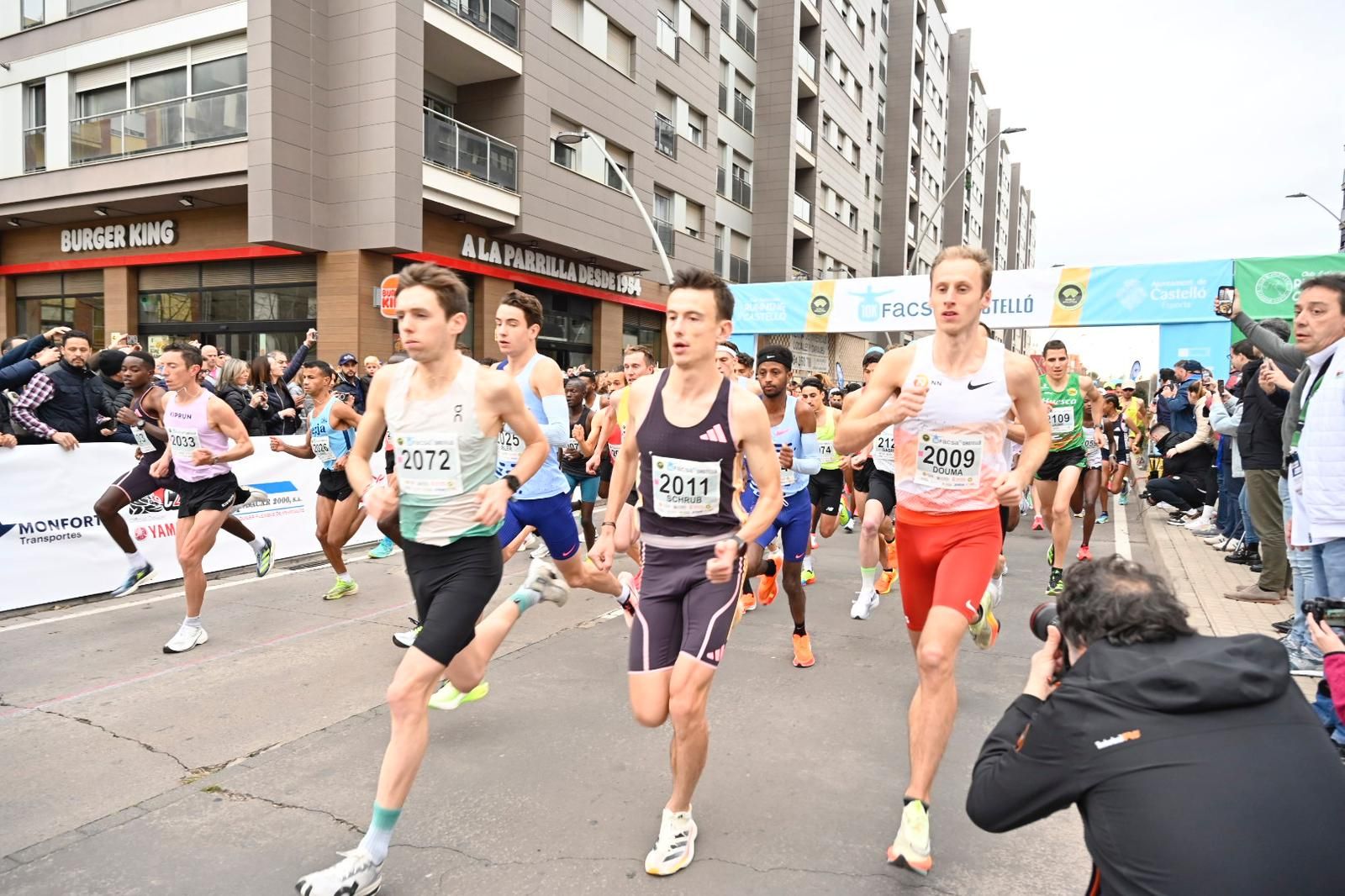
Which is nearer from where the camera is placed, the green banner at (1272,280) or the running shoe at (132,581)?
the running shoe at (132,581)

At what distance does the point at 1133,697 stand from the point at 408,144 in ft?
59.7

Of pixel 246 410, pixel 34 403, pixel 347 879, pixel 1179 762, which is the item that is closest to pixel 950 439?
pixel 1179 762

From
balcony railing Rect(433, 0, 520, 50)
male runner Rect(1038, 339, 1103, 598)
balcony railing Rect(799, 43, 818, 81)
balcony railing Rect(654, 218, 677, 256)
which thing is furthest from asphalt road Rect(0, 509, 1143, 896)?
balcony railing Rect(799, 43, 818, 81)

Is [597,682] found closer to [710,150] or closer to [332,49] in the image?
[332,49]

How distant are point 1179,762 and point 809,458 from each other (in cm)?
433

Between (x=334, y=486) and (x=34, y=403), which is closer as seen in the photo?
(x=334, y=486)

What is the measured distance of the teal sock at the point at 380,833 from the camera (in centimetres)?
280

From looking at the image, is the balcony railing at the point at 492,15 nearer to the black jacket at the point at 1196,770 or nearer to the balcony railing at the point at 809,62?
the balcony railing at the point at 809,62

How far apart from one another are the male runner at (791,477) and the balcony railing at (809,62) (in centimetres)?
3370

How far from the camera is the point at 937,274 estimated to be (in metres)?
3.55

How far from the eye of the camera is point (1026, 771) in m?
1.93

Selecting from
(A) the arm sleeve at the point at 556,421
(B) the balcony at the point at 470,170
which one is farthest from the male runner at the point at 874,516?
(B) the balcony at the point at 470,170

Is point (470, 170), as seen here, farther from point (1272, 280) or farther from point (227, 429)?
point (1272, 280)

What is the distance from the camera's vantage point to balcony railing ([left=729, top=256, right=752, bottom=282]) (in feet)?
110
